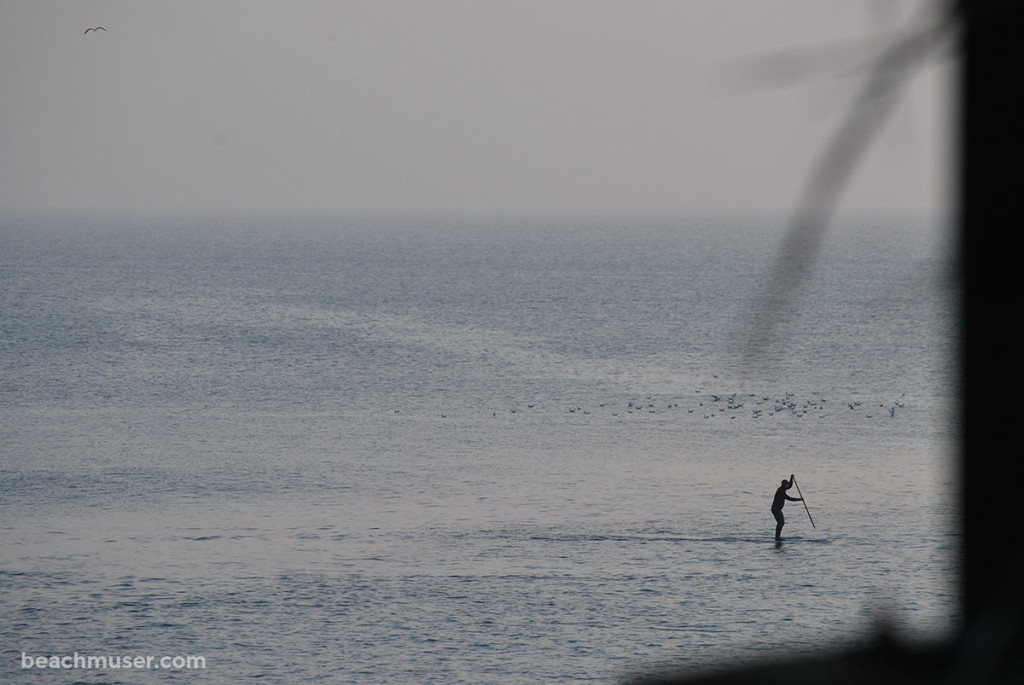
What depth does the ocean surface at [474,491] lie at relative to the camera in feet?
106

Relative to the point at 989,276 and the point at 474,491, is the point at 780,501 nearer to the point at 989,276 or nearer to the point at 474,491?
the point at 474,491

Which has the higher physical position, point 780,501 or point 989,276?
point 989,276

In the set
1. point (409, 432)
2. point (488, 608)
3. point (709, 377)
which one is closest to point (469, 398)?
point (409, 432)

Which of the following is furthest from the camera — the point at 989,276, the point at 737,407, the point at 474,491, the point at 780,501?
the point at 737,407

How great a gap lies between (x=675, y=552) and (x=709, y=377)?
38.4 m

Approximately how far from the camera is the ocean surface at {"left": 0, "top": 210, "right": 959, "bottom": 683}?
106 ft

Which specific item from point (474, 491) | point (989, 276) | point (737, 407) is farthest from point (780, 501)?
point (989, 276)

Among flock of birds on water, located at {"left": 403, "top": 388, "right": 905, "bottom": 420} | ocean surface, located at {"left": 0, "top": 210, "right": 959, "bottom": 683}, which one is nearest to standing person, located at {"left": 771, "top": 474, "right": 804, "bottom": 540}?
ocean surface, located at {"left": 0, "top": 210, "right": 959, "bottom": 683}

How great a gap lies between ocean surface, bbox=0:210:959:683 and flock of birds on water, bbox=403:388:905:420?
1.12 ft

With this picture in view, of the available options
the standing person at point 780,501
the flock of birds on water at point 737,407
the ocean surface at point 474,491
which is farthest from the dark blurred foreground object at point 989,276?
the flock of birds on water at point 737,407

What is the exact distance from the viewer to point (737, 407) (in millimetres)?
68688

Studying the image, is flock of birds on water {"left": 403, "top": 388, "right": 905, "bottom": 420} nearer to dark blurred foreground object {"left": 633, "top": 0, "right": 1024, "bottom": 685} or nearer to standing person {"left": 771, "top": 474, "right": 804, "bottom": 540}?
standing person {"left": 771, "top": 474, "right": 804, "bottom": 540}

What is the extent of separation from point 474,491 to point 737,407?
75.8 ft

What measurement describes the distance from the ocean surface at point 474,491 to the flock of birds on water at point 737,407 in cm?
34
